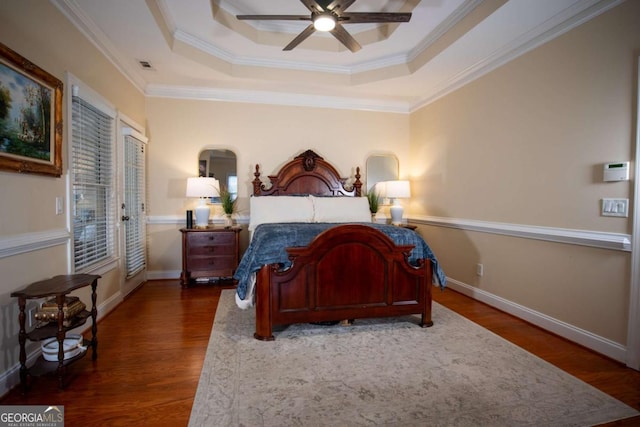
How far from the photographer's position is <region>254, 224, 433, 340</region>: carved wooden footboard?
259 cm

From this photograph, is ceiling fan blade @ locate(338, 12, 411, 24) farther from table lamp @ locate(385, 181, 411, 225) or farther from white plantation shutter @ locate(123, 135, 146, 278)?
white plantation shutter @ locate(123, 135, 146, 278)

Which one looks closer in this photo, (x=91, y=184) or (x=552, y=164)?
Answer: (x=552, y=164)

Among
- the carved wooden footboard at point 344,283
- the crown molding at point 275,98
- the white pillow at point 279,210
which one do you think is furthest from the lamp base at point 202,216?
the carved wooden footboard at point 344,283

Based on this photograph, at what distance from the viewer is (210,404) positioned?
178 centimetres

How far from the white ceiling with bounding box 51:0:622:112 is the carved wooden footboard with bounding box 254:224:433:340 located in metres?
2.28

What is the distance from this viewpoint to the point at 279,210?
4184mm

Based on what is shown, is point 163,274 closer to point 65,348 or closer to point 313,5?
point 65,348

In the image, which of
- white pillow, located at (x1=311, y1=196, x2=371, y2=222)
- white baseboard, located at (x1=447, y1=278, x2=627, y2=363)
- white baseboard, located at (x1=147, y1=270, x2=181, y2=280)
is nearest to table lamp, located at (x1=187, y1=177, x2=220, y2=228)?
white baseboard, located at (x1=147, y1=270, x2=181, y2=280)

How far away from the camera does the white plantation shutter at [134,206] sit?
148 inches

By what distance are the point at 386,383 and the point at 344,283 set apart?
907 millimetres

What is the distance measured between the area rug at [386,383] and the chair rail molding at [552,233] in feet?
3.37

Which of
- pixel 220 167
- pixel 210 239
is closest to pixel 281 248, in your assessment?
Answer: pixel 210 239

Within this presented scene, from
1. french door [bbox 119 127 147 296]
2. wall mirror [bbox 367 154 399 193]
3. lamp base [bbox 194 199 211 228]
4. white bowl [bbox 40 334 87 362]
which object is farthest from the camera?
wall mirror [bbox 367 154 399 193]

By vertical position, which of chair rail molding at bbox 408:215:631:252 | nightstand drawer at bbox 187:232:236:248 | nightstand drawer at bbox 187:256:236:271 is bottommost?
nightstand drawer at bbox 187:256:236:271
